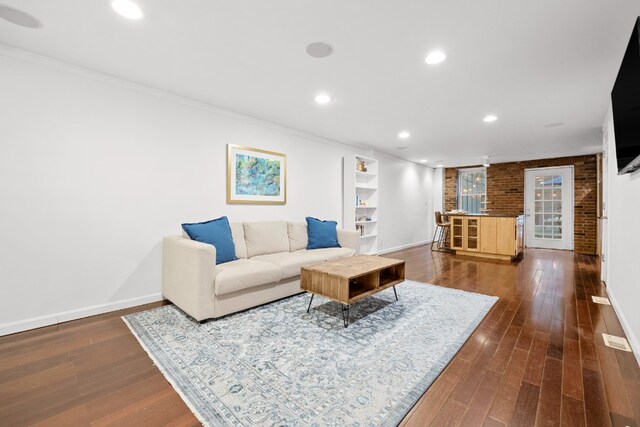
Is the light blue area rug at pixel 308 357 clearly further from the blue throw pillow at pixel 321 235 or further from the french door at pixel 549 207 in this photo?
the french door at pixel 549 207

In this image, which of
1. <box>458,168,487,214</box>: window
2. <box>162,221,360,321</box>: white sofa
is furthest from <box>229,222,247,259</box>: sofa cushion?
<box>458,168,487,214</box>: window

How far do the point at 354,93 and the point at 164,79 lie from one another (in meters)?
1.95

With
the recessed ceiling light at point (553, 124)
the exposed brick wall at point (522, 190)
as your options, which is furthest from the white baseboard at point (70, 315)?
the exposed brick wall at point (522, 190)

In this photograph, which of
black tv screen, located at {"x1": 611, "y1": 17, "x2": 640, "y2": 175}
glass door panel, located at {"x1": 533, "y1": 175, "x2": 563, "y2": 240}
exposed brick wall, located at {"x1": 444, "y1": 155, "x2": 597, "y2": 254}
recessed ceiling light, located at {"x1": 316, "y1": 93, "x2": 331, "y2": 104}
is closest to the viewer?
black tv screen, located at {"x1": 611, "y1": 17, "x2": 640, "y2": 175}

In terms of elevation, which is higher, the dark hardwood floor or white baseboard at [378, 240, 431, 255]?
white baseboard at [378, 240, 431, 255]

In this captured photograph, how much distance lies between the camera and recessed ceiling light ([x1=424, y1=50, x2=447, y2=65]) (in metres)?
2.32

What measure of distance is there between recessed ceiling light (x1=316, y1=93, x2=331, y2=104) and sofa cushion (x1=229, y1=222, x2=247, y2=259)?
1.78 meters

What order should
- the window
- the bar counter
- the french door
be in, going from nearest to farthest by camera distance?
the bar counter < the french door < the window

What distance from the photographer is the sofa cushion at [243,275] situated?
8.38ft

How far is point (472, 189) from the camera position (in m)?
8.41

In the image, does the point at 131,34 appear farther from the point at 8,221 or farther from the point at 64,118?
the point at 8,221

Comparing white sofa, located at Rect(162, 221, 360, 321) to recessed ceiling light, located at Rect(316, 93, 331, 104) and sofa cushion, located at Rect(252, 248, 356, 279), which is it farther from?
recessed ceiling light, located at Rect(316, 93, 331, 104)

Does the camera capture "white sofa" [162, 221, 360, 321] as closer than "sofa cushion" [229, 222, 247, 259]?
Yes

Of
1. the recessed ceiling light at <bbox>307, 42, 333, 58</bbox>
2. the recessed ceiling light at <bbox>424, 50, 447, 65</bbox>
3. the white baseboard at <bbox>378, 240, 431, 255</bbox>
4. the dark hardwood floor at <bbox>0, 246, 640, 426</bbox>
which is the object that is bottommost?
the dark hardwood floor at <bbox>0, 246, 640, 426</bbox>
